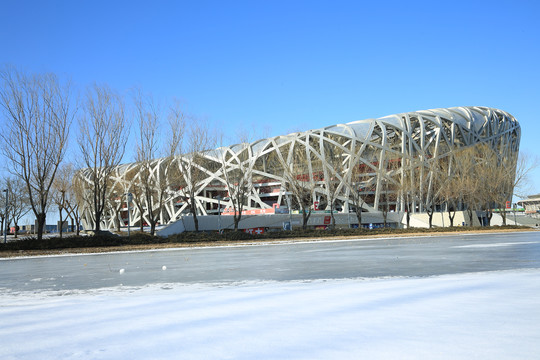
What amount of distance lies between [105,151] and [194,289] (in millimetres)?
23444

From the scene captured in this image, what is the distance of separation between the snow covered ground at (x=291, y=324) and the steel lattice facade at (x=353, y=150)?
5171 cm

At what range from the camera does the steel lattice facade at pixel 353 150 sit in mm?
61031

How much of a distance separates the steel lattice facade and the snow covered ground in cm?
5171

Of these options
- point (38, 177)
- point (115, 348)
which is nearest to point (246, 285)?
point (115, 348)

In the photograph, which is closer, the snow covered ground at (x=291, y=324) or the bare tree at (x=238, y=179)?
the snow covered ground at (x=291, y=324)

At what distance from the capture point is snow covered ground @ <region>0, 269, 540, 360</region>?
2.93 metres

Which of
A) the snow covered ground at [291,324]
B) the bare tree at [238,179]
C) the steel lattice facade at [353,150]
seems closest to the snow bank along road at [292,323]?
the snow covered ground at [291,324]

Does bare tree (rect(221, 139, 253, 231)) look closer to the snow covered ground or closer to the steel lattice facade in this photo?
the steel lattice facade

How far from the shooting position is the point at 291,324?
3713mm

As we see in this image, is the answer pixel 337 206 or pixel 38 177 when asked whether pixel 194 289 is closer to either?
pixel 38 177

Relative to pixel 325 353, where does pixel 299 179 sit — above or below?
above

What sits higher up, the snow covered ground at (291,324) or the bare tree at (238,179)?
the bare tree at (238,179)

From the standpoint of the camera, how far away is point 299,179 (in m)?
46.0

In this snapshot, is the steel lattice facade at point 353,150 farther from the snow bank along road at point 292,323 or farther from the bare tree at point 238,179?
the snow bank along road at point 292,323
